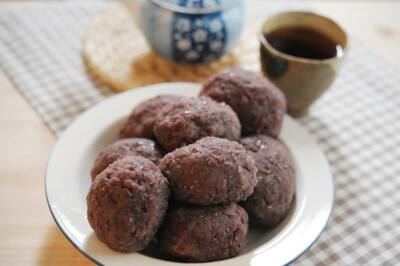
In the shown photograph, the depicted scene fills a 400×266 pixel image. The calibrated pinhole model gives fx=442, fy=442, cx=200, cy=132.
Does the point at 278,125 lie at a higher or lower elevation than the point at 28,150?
higher

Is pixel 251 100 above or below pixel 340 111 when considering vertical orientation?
above

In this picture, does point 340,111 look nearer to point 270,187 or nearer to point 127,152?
point 270,187

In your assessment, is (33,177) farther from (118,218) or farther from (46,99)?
(118,218)

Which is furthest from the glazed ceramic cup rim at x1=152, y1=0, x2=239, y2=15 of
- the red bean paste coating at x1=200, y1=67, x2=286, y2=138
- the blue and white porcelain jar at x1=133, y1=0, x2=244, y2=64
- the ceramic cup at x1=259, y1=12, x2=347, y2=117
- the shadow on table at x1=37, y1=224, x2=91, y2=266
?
the shadow on table at x1=37, y1=224, x2=91, y2=266

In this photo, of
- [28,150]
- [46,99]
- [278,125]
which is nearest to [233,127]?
[278,125]

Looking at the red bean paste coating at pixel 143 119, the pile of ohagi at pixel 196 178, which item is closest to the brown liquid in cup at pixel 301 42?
the pile of ohagi at pixel 196 178

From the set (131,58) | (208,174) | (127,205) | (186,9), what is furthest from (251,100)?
(131,58)
